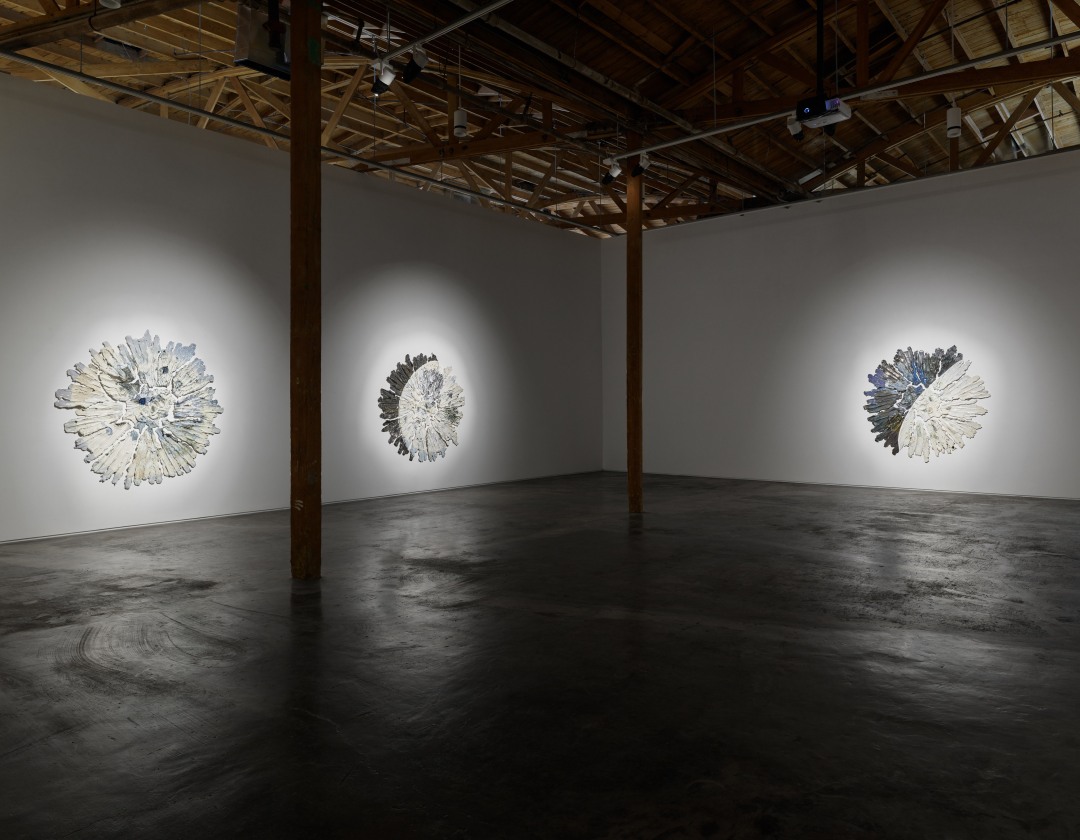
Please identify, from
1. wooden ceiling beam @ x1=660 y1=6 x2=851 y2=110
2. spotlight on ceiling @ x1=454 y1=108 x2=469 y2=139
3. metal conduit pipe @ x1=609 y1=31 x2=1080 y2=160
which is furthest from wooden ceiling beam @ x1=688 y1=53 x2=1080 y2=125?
spotlight on ceiling @ x1=454 y1=108 x2=469 y2=139

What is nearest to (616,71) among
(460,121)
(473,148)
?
(460,121)

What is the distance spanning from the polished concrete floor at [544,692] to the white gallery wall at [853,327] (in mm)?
4378

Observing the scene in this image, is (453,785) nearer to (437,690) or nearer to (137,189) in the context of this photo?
(437,690)

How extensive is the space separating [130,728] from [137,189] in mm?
7197

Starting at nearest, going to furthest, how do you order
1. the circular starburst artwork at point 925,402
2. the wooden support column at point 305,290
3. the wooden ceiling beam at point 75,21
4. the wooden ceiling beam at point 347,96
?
the wooden support column at point 305,290 < the wooden ceiling beam at point 75,21 < the wooden ceiling beam at point 347,96 < the circular starburst artwork at point 925,402

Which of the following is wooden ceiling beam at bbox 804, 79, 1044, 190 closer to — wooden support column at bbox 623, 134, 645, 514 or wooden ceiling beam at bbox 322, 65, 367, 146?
wooden support column at bbox 623, 134, 645, 514

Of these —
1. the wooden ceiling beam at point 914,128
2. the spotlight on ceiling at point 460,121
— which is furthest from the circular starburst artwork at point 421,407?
the wooden ceiling beam at point 914,128

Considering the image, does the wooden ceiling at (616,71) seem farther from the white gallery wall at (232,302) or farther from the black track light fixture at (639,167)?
the white gallery wall at (232,302)

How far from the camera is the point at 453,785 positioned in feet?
9.42

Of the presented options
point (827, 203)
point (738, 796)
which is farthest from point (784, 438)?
point (738, 796)

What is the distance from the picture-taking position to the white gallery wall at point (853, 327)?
10914mm

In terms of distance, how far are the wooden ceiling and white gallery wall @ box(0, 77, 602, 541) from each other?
721 mm

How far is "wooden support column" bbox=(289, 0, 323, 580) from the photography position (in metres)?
6.16

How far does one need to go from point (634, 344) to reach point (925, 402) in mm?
4977
